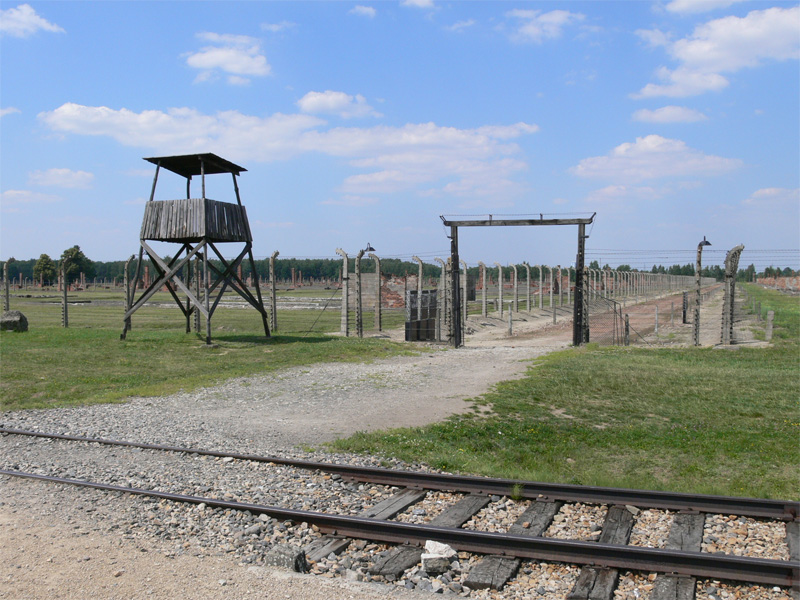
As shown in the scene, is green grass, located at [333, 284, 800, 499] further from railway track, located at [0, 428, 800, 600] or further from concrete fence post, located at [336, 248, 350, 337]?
concrete fence post, located at [336, 248, 350, 337]

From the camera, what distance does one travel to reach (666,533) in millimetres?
5621

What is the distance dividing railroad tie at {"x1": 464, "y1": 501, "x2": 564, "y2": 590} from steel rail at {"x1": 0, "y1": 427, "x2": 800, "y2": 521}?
1.16 feet

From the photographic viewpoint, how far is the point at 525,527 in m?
5.76

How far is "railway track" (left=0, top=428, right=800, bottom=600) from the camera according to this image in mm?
4766

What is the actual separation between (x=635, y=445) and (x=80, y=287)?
10580cm

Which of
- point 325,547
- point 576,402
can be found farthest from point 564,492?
point 576,402

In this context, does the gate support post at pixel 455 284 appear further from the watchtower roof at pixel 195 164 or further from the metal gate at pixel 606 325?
the watchtower roof at pixel 195 164

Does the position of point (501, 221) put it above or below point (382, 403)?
above

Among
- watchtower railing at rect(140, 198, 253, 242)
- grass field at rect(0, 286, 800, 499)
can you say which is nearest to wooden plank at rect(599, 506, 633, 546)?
grass field at rect(0, 286, 800, 499)

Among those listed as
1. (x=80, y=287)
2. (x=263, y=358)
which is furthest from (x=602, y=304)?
(x=80, y=287)

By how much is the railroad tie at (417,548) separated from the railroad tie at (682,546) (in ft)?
5.62

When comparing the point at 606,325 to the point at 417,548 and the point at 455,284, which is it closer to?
the point at 455,284

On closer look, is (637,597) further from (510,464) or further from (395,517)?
(510,464)

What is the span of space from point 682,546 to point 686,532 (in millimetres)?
293
